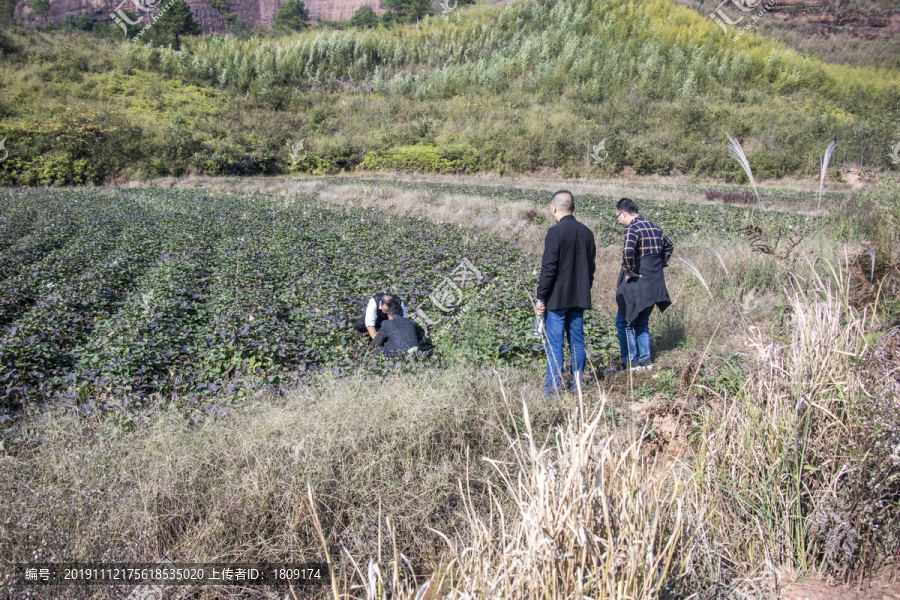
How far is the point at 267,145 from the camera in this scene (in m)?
32.1

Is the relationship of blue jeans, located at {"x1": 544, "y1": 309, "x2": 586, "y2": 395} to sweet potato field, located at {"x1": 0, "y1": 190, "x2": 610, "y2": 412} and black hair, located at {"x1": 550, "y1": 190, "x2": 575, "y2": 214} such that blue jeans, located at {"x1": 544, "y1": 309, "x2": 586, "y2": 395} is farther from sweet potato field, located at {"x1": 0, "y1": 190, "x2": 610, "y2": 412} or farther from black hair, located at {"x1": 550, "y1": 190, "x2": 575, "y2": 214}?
black hair, located at {"x1": 550, "y1": 190, "x2": 575, "y2": 214}

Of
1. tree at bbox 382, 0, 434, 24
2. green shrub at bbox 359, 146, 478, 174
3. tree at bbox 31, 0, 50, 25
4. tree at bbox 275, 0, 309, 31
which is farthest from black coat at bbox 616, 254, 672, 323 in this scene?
tree at bbox 31, 0, 50, 25

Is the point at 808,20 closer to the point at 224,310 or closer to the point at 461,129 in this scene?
the point at 461,129

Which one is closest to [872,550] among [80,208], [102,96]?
[80,208]

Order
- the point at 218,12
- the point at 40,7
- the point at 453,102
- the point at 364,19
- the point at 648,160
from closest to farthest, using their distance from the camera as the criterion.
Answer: the point at 648,160 → the point at 453,102 → the point at 40,7 → the point at 364,19 → the point at 218,12

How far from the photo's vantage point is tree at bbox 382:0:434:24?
2638 inches

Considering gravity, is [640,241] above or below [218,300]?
above

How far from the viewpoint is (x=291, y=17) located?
71.2 metres

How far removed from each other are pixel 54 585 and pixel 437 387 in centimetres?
237

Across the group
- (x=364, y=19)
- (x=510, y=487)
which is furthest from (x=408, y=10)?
(x=510, y=487)

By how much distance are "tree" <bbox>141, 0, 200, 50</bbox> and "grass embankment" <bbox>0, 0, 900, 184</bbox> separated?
2.61 meters

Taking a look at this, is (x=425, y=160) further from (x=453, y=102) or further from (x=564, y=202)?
(x=564, y=202)

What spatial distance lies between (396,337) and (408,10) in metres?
75.3

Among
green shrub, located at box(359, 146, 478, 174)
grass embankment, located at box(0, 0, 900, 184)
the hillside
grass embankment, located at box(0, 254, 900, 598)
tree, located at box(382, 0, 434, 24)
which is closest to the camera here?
grass embankment, located at box(0, 254, 900, 598)
